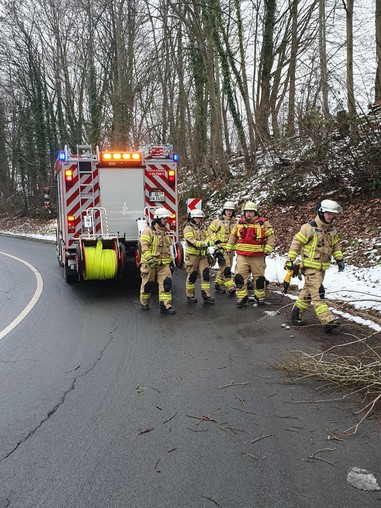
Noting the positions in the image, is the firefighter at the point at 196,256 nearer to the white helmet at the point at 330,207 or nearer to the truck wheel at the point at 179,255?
the truck wheel at the point at 179,255

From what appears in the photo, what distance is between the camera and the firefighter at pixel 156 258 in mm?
6961

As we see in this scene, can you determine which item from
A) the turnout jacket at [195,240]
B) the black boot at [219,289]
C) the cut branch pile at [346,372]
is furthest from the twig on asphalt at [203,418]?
the black boot at [219,289]

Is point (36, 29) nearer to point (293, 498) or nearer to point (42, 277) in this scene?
point (42, 277)

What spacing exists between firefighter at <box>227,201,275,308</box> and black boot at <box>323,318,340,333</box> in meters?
1.78

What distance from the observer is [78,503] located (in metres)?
2.48

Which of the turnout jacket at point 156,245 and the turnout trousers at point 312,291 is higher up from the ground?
the turnout jacket at point 156,245

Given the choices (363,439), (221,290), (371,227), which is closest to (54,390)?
(363,439)

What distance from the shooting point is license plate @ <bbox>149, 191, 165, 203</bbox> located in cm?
930

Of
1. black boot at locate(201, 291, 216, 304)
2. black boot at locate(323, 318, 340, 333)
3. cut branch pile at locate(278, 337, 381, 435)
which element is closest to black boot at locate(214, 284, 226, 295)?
black boot at locate(201, 291, 216, 304)

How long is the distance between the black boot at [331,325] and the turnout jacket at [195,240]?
2.68 m

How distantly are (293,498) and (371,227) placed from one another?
8140mm

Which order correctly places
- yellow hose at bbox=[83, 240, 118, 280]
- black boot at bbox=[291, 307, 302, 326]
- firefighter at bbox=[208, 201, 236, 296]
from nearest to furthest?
black boot at bbox=[291, 307, 302, 326]
yellow hose at bbox=[83, 240, 118, 280]
firefighter at bbox=[208, 201, 236, 296]

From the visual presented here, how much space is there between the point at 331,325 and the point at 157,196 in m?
5.13

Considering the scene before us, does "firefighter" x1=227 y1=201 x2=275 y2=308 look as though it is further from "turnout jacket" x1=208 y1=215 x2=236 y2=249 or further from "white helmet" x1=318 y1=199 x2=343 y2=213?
"white helmet" x1=318 y1=199 x2=343 y2=213
